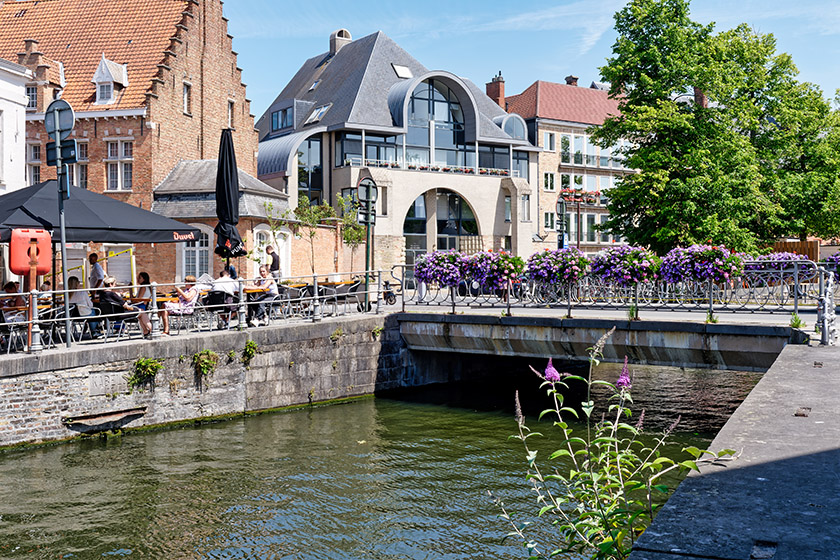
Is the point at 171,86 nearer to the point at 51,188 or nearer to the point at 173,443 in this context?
the point at 51,188

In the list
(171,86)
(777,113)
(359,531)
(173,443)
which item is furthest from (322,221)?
(359,531)

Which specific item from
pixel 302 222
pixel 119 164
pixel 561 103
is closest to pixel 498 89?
pixel 561 103

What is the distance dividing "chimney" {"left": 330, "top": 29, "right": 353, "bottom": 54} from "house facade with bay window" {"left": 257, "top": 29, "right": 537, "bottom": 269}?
3.04 meters

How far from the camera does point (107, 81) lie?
Answer: 29.2m

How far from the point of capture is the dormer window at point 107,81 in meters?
29.3

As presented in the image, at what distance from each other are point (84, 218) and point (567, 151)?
157 ft

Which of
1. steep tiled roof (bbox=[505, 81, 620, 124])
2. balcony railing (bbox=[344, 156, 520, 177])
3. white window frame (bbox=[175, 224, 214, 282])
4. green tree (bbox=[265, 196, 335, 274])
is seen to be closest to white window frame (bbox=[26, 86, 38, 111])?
white window frame (bbox=[175, 224, 214, 282])

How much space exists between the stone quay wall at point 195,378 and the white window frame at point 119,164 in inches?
586

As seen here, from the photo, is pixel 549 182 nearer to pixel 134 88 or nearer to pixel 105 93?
pixel 134 88

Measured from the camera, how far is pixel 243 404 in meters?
15.7

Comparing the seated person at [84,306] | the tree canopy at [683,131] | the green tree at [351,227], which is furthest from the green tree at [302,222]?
the seated person at [84,306]

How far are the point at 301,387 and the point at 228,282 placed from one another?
8.44 ft

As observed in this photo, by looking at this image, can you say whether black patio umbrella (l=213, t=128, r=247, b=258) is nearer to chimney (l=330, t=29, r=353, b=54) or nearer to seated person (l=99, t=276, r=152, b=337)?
seated person (l=99, t=276, r=152, b=337)

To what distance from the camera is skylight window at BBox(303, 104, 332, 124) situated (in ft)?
145
